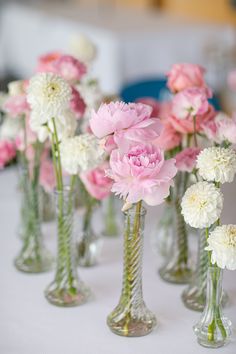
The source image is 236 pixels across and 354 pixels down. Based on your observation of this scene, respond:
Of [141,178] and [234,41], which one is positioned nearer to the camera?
[141,178]

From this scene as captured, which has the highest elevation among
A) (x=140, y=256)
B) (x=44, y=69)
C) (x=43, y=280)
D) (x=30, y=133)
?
(x=44, y=69)

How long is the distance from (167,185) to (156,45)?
2686 mm

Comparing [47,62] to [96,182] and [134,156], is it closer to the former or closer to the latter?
[96,182]

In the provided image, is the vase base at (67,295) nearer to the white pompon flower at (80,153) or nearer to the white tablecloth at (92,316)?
the white tablecloth at (92,316)

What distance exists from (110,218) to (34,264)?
0.24m

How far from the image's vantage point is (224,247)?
3.05 feet

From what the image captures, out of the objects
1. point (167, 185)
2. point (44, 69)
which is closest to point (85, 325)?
point (167, 185)

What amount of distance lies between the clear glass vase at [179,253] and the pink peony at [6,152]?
0.35 m

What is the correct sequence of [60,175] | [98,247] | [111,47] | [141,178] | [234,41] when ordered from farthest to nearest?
[234,41]
[111,47]
[98,247]
[60,175]
[141,178]

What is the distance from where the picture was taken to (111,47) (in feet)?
11.3

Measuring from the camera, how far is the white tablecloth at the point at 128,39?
3453mm

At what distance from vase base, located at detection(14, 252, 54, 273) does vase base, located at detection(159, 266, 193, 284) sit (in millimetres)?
217

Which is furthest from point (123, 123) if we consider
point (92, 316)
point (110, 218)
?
point (110, 218)

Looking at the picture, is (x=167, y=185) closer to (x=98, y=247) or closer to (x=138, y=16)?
(x=98, y=247)
